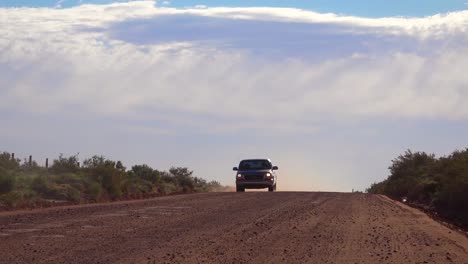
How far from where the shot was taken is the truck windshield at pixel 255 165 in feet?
163

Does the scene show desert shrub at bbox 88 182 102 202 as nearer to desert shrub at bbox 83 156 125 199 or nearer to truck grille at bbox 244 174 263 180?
desert shrub at bbox 83 156 125 199

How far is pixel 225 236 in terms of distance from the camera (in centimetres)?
1862

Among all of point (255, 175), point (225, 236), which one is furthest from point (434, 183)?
point (225, 236)

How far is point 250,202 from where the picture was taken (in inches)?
1313

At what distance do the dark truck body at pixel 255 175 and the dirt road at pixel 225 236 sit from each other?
20.1 meters

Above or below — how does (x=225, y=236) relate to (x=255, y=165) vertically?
below

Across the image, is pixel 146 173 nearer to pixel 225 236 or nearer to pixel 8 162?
pixel 8 162

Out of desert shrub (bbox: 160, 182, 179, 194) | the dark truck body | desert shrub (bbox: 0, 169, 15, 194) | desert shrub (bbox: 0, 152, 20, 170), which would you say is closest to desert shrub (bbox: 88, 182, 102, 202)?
desert shrub (bbox: 0, 152, 20, 170)

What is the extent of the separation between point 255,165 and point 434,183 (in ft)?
42.1

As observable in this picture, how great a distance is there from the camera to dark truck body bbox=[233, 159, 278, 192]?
4881 cm

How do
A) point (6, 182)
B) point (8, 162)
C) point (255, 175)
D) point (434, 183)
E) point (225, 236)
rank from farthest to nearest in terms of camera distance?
point (255, 175), point (434, 183), point (8, 162), point (6, 182), point (225, 236)

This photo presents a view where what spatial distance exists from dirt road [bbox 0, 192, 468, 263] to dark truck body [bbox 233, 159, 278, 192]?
20.1 meters

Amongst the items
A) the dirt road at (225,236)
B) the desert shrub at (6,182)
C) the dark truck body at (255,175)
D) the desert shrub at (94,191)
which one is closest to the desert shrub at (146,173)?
the dark truck body at (255,175)

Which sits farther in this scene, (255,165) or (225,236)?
Answer: (255,165)
